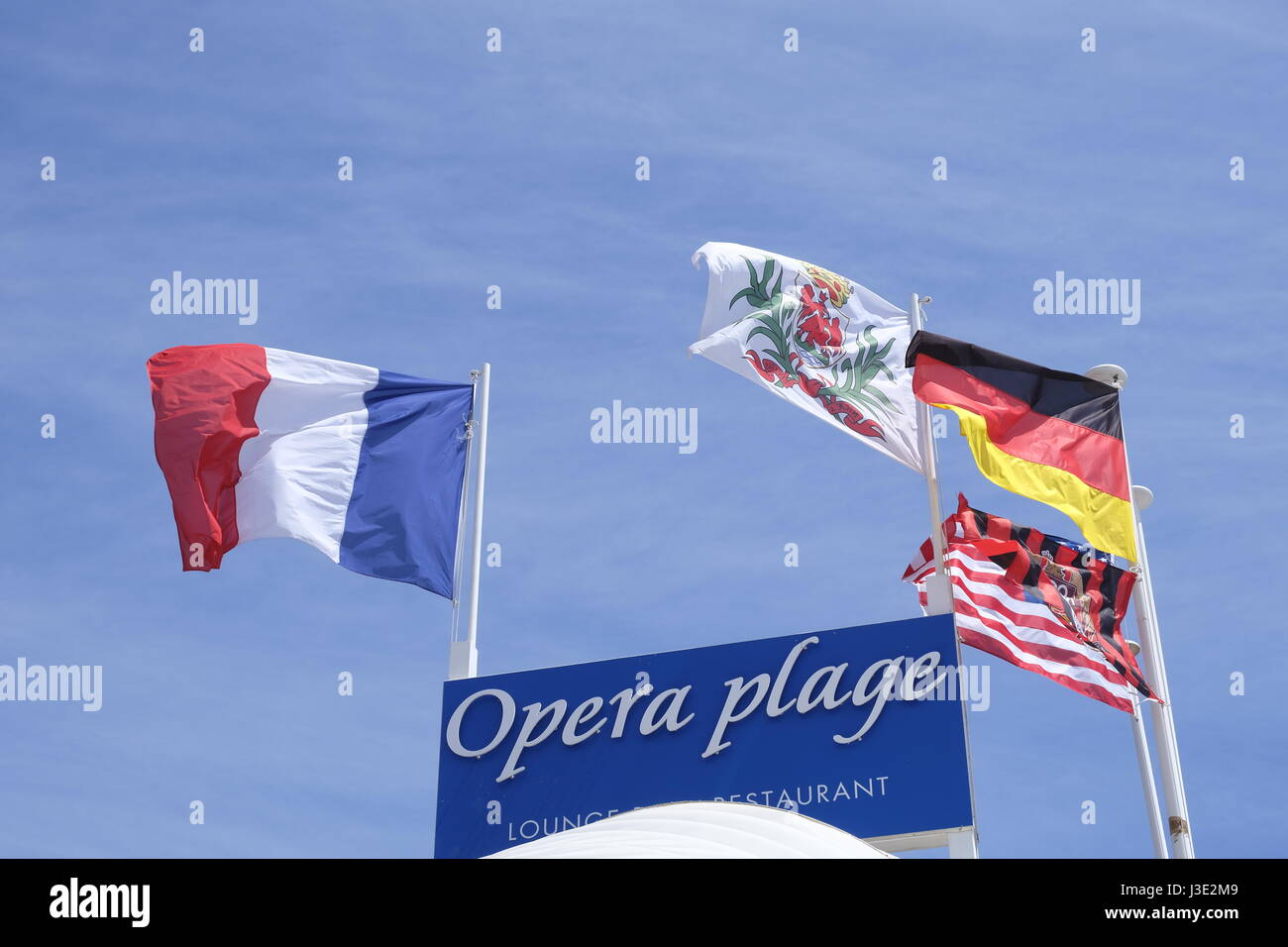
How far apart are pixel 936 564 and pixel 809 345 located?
11.4 ft

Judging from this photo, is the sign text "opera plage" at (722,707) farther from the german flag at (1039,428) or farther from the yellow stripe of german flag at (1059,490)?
the german flag at (1039,428)

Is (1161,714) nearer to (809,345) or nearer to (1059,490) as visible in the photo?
(1059,490)

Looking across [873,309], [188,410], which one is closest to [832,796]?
[873,309]

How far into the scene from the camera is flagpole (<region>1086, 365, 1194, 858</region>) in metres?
16.9

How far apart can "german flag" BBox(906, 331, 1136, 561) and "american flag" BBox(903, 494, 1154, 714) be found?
1.47 ft

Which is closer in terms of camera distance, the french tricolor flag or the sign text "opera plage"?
the sign text "opera plage"

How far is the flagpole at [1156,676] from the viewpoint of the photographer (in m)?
16.9

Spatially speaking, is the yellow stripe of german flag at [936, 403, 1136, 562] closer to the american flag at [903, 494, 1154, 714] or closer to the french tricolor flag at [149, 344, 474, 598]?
the american flag at [903, 494, 1154, 714]

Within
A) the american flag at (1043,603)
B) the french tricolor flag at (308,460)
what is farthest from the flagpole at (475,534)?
the american flag at (1043,603)

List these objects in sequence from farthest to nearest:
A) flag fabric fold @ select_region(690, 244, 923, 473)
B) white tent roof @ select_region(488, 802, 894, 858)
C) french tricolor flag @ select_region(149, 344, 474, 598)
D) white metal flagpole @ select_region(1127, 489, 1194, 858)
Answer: flag fabric fold @ select_region(690, 244, 923, 473) → french tricolor flag @ select_region(149, 344, 474, 598) → white metal flagpole @ select_region(1127, 489, 1194, 858) → white tent roof @ select_region(488, 802, 894, 858)

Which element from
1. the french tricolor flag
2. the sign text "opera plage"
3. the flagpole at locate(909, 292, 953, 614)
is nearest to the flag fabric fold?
the flagpole at locate(909, 292, 953, 614)

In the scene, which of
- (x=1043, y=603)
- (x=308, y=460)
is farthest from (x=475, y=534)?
(x=1043, y=603)
